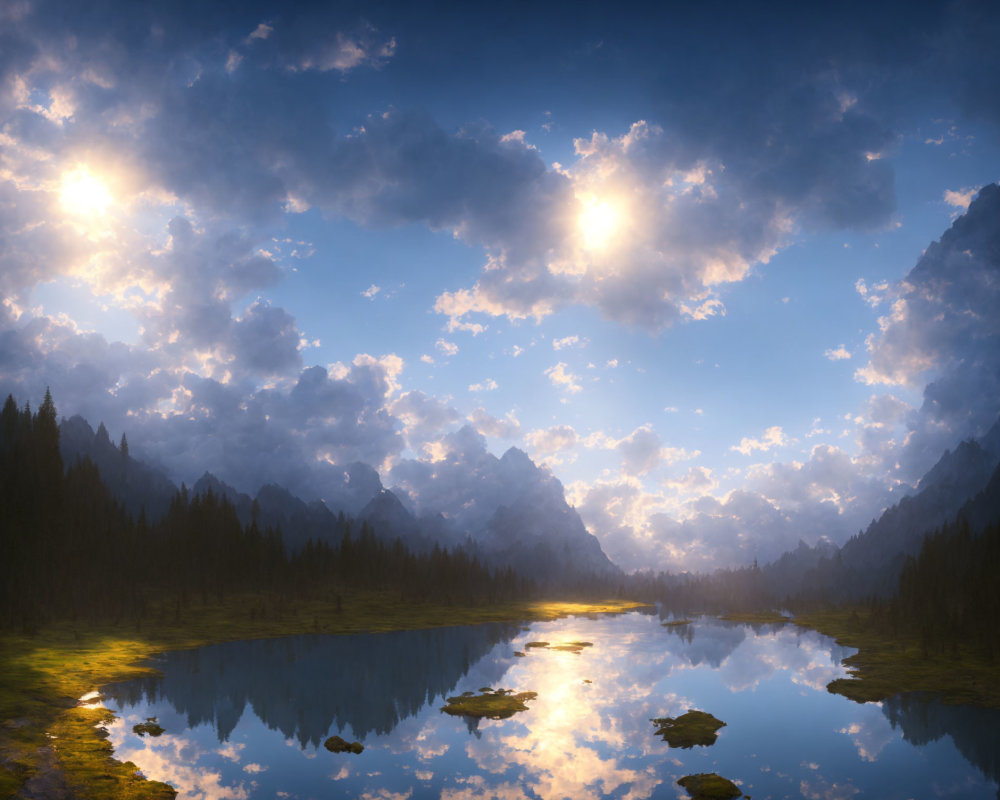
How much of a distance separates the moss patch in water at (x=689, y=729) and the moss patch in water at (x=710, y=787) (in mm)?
7622

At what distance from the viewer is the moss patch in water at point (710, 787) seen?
118 feet

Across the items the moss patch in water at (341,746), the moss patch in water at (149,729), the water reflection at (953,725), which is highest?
the moss patch in water at (149,729)

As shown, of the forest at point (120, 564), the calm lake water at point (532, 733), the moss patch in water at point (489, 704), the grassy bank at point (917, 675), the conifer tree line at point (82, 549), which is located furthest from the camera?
the conifer tree line at point (82, 549)

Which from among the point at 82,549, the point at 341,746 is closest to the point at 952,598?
the point at 341,746

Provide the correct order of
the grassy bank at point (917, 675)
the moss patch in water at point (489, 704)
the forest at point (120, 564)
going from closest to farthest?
the moss patch in water at point (489, 704) < the grassy bank at point (917, 675) < the forest at point (120, 564)

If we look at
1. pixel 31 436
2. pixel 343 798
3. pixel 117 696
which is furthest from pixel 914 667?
pixel 31 436

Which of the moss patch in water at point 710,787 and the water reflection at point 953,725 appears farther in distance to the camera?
the water reflection at point 953,725

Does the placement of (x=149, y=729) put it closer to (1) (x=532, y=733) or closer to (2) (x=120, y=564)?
(1) (x=532, y=733)

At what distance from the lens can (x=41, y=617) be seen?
107375 millimetres

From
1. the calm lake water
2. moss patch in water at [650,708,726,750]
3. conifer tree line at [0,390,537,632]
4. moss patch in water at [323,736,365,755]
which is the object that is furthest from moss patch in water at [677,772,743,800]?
conifer tree line at [0,390,537,632]

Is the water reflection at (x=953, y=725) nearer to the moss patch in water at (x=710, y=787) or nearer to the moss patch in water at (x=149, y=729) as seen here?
the moss patch in water at (x=710, y=787)

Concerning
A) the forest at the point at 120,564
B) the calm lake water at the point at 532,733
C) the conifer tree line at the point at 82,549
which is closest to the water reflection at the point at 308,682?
A: the calm lake water at the point at 532,733

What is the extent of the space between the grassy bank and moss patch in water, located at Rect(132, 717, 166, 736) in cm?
6392

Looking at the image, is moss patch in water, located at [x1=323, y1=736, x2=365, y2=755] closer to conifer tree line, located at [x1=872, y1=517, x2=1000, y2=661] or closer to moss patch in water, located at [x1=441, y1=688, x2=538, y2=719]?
moss patch in water, located at [x1=441, y1=688, x2=538, y2=719]
